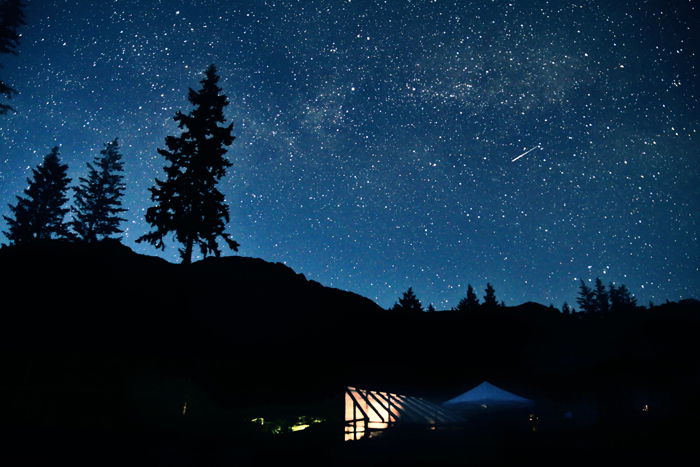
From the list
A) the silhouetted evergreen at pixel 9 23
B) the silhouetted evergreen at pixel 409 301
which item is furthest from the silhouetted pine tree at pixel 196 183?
the silhouetted evergreen at pixel 409 301

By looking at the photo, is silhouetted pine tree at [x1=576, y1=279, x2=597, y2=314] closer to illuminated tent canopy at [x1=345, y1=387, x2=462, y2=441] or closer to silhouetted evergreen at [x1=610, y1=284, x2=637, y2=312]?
silhouetted evergreen at [x1=610, y1=284, x2=637, y2=312]

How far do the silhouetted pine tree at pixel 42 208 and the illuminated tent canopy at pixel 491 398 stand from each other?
111 ft

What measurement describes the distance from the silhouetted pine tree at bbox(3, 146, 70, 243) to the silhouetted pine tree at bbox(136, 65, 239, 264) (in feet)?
60.5

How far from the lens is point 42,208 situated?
33062 mm

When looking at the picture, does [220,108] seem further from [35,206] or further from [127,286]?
[35,206]

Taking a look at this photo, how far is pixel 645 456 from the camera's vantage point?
8164 millimetres

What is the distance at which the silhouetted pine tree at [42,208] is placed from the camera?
107 feet

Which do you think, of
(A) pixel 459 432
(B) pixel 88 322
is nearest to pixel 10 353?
(B) pixel 88 322

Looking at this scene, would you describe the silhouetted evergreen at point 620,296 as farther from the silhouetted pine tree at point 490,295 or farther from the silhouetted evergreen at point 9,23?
the silhouetted evergreen at point 9,23

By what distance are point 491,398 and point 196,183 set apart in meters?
17.4

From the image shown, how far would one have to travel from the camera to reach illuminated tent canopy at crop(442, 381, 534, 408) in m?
14.1

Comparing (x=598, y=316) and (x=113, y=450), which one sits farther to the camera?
(x=598, y=316)

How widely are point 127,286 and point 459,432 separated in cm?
1404

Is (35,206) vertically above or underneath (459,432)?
above
